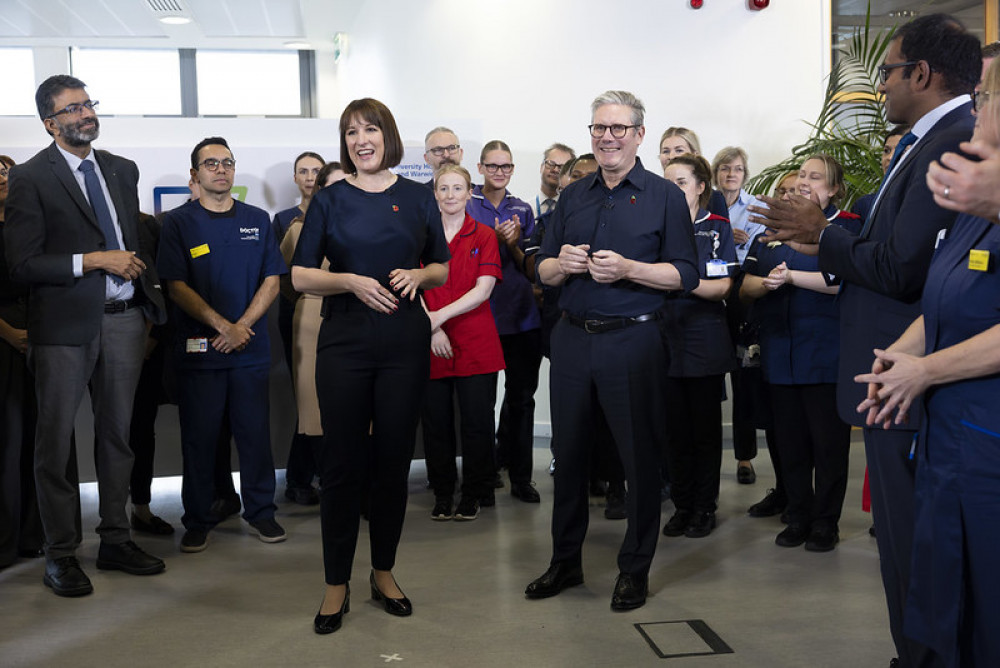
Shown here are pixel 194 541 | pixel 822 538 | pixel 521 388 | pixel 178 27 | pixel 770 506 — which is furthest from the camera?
pixel 178 27

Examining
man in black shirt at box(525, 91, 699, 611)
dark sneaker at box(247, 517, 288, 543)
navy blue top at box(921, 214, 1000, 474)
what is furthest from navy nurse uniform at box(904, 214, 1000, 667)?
dark sneaker at box(247, 517, 288, 543)

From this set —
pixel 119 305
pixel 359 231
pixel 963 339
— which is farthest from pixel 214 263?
pixel 963 339

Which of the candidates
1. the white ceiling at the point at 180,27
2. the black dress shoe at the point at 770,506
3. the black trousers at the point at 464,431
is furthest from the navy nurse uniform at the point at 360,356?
the white ceiling at the point at 180,27

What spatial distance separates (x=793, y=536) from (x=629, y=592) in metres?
1.10

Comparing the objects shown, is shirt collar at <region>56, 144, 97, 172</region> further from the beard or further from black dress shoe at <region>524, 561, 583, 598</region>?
black dress shoe at <region>524, 561, 583, 598</region>

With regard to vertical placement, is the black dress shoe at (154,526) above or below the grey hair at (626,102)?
below

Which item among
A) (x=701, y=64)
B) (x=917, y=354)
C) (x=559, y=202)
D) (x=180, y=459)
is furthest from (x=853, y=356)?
Answer: (x=701, y=64)

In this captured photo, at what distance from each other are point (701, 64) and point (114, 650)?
5234 mm

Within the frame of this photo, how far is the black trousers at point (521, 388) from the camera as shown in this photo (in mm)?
4895

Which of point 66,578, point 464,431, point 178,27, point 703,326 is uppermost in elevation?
point 178,27

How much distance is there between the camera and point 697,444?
4230 millimetres

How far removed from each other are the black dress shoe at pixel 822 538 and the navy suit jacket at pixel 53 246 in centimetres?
298

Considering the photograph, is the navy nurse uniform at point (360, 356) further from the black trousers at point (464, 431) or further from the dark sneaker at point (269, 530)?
the black trousers at point (464, 431)

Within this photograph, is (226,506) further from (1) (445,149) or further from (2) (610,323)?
(2) (610,323)
